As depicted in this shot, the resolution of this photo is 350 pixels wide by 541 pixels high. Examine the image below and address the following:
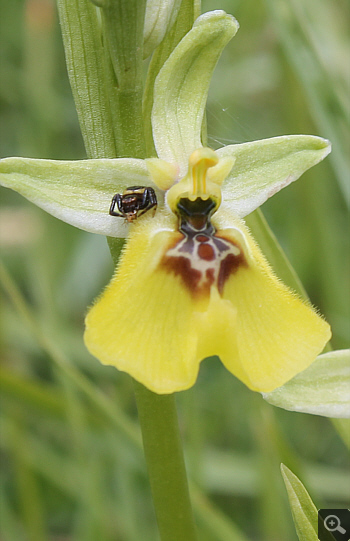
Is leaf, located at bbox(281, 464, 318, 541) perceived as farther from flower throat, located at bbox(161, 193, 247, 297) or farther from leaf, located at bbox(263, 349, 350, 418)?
flower throat, located at bbox(161, 193, 247, 297)

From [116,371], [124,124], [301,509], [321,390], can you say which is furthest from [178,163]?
[116,371]

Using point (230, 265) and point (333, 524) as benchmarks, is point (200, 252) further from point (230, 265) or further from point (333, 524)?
point (333, 524)

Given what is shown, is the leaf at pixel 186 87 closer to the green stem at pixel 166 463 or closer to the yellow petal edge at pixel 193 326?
the yellow petal edge at pixel 193 326

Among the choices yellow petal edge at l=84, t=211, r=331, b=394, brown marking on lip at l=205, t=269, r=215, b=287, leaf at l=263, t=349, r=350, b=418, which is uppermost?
A: brown marking on lip at l=205, t=269, r=215, b=287

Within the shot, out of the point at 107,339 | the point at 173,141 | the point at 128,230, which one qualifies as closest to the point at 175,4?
the point at 173,141

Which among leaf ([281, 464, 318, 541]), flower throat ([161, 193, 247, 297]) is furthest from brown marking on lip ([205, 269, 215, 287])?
leaf ([281, 464, 318, 541])

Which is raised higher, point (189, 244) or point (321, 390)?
point (189, 244)

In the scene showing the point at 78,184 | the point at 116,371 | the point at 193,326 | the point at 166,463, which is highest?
the point at 78,184
